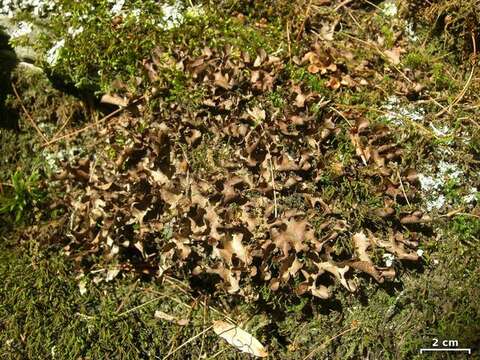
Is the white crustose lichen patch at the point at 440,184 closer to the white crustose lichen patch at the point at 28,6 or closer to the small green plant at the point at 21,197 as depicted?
the small green plant at the point at 21,197

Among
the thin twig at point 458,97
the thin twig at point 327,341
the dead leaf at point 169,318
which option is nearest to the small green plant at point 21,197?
the dead leaf at point 169,318

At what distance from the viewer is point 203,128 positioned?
373 centimetres

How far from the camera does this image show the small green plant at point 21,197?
3832mm

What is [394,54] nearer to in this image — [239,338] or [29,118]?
[239,338]

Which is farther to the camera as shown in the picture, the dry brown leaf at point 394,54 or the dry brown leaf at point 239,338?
the dry brown leaf at point 394,54

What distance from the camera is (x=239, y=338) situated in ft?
11.3

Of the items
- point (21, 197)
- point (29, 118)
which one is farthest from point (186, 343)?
point (29, 118)

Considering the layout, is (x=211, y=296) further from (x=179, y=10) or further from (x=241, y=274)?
(x=179, y=10)

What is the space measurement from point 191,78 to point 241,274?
5.06 feet

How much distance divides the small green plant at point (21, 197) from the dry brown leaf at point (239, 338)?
69.6 inches

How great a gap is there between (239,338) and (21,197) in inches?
80.6

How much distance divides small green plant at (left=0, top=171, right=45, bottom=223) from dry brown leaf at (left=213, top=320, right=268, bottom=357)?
5.80 ft

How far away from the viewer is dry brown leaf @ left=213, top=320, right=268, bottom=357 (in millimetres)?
3396

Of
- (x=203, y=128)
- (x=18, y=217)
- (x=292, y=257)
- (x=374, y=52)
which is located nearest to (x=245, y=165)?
(x=203, y=128)
